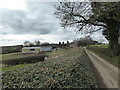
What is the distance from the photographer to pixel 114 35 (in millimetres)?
10133

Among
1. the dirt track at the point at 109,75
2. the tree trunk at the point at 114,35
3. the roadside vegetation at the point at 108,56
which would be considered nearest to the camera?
the dirt track at the point at 109,75

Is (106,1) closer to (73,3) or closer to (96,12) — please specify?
(96,12)

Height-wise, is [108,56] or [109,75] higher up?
[108,56]

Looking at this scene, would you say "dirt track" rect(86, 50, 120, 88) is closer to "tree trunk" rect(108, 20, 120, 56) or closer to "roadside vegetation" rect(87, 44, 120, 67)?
"roadside vegetation" rect(87, 44, 120, 67)

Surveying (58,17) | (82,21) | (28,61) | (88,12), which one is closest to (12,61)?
(28,61)

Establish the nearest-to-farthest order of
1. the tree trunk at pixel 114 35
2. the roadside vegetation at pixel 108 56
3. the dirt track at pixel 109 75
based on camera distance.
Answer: the dirt track at pixel 109 75
the roadside vegetation at pixel 108 56
the tree trunk at pixel 114 35

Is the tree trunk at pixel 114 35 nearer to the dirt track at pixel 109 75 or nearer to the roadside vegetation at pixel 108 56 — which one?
the roadside vegetation at pixel 108 56

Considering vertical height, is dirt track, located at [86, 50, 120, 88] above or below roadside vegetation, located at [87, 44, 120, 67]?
below

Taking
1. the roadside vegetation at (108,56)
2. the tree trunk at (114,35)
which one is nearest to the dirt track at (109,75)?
the roadside vegetation at (108,56)

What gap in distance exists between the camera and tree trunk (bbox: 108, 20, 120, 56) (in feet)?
32.1

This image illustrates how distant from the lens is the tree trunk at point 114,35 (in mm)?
9771

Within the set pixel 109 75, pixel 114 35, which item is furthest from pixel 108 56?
pixel 109 75

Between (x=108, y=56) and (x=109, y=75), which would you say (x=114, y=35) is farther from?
(x=109, y=75)

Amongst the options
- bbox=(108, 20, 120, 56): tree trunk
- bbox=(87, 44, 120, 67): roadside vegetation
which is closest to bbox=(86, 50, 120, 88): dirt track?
bbox=(87, 44, 120, 67): roadside vegetation
